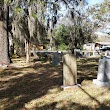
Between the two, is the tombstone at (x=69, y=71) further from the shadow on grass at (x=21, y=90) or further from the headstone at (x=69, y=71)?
the shadow on grass at (x=21, y=90)

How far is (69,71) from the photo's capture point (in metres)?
7.07

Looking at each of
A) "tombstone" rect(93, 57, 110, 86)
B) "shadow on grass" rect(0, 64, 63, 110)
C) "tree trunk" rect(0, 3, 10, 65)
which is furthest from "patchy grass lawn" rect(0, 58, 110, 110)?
"tree trunk" rect(0, 3, 10, 65)

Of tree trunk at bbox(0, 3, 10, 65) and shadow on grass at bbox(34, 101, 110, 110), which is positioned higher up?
tree trunk at bbox(0, 3, 10, 65)

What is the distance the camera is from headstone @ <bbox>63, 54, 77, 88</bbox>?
6.97 metres

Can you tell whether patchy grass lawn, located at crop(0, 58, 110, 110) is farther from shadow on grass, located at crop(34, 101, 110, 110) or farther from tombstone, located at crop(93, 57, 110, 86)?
tombstone, located at crop(93, 57, 110, 86)

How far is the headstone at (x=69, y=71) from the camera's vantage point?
6.97 metres

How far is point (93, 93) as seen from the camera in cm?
636

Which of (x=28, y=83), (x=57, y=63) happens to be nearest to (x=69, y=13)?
(x=57, y=63)

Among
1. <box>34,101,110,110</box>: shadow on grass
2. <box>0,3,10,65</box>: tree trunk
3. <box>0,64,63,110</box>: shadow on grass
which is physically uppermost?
<box>0,3,10,65</box>: tree trunk

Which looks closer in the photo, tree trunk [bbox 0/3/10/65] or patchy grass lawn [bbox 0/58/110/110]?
patchy grass lawn [bbox 0/58/110/110]

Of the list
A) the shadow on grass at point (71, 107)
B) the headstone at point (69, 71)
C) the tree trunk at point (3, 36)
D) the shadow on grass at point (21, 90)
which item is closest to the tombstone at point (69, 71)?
the headstone at point (69, 71)

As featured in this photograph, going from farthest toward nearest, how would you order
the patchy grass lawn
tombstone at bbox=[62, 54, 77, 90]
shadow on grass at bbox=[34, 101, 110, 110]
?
tombstone at bbox=[62, 54, 77, 90] → the patchy grass lawn → shadow on grass at bbox=[34, 101, 110, 110]

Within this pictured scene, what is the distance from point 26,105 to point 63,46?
3638 cm

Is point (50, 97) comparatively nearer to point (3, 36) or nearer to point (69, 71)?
point (69, 71)
